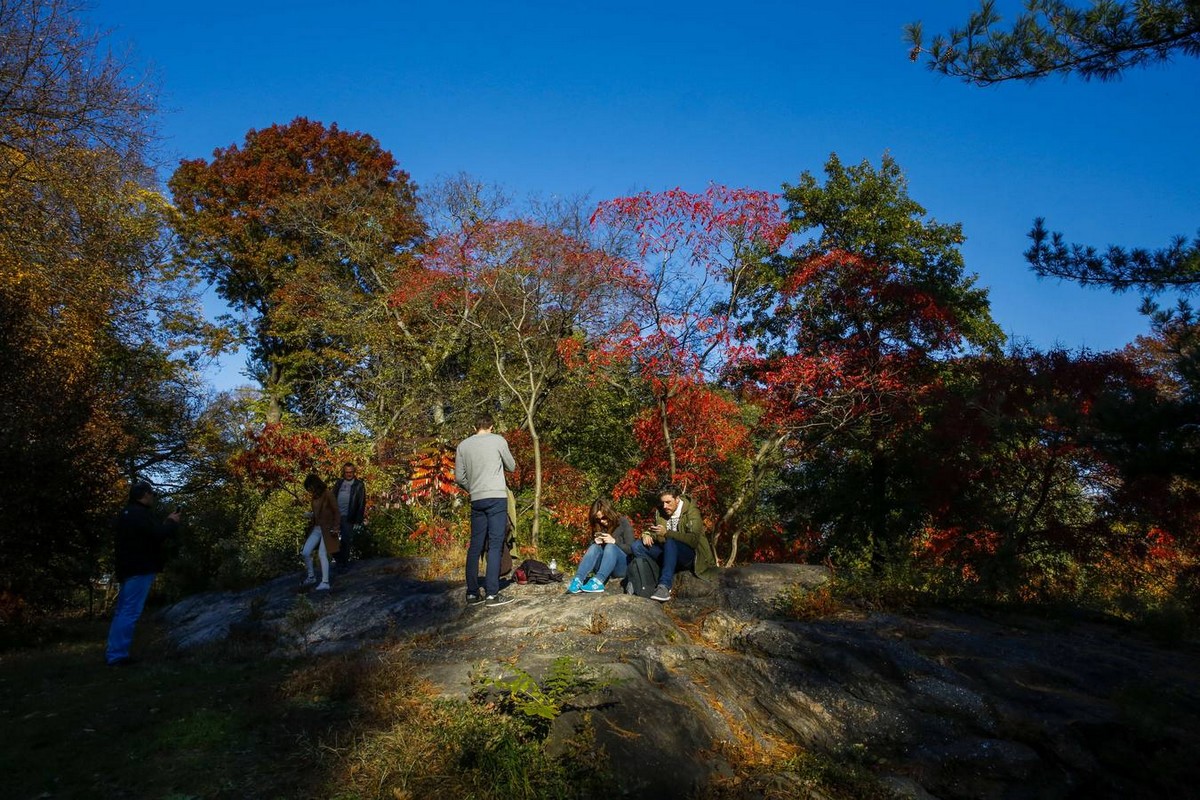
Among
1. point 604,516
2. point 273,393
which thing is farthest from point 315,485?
point 273,393

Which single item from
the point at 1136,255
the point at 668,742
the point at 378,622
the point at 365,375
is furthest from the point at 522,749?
the point at 365,375

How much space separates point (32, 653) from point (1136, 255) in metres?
13.2

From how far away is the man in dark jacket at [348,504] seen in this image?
1150 cm

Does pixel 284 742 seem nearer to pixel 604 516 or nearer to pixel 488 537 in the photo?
pixel 488 537

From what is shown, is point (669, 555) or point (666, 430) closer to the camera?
point (669, 555)

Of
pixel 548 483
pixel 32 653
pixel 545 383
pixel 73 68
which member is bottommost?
pixel 32 653

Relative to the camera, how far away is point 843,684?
6133 millimetres

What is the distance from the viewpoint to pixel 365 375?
67.3 ft

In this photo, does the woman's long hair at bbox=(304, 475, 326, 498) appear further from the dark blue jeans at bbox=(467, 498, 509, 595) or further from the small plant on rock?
the small plant on rock

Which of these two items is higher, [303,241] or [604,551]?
[303,241]

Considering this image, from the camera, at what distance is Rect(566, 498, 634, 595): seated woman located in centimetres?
873

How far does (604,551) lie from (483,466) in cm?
174

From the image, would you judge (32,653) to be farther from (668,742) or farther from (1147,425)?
(1147,425)

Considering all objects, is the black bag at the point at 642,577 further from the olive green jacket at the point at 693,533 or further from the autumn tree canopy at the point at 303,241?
the autumn tree canopy at the point at 303,241
